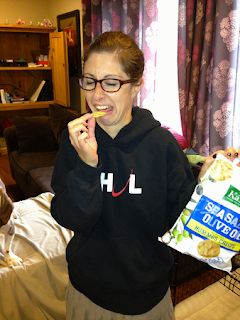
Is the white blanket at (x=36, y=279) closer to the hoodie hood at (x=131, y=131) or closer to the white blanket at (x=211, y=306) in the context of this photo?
the white blanket at (x=211, y=306)

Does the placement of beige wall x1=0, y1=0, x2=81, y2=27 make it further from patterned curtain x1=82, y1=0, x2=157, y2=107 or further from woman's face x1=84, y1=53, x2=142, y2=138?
woman's face x1=84, y1=53, x2=142, y2=138

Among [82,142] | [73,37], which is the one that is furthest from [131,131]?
[73,37]

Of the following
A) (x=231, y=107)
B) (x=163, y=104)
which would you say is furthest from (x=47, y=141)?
(x=231, y=107)

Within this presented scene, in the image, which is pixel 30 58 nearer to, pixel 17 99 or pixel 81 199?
pixel 17 99

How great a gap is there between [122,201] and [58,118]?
A: 8.65ft

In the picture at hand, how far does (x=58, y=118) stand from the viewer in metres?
3.30

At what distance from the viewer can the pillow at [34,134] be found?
10.9 feet

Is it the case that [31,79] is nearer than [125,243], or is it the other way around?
[125,243]

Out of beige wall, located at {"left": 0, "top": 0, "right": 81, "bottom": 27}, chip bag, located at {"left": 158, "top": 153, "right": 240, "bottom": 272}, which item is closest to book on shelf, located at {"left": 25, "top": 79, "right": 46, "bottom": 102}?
beige wall, located at {"left": 0, "top": 0, "right": 81, "bottom": 27}

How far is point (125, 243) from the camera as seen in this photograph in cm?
85

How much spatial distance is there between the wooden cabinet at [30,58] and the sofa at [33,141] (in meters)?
1.01

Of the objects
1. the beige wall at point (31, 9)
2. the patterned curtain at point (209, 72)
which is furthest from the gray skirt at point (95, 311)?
the beige wall at point (31, 9)

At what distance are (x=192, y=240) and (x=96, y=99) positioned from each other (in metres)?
0.52

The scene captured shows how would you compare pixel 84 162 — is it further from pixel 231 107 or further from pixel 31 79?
pixel 31 79
